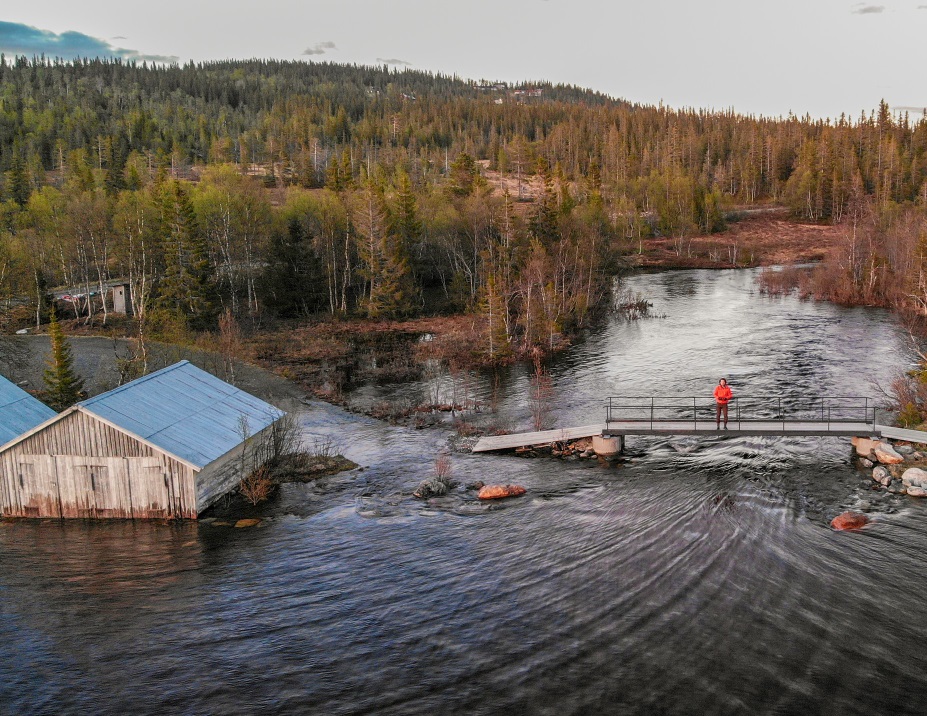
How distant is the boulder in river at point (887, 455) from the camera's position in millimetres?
33125

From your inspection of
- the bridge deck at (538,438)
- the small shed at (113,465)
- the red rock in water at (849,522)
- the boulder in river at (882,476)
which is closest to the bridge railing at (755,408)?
the bridge deck at (538,438)

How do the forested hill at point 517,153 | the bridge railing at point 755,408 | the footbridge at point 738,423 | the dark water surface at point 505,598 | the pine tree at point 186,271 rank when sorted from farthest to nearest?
the forested hill at point 517,153 → the pine tree at point 186,271 → the bridge railing at point 755,408 → the footbridge at point 738,423 → the dark water surface at point 505,598

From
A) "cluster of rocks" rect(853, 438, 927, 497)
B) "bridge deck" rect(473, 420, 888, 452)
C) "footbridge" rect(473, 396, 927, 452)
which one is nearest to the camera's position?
"cluster of rocks" rect(853, 438, 927, 497)

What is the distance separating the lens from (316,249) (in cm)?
8312

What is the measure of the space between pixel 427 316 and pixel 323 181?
8335cm

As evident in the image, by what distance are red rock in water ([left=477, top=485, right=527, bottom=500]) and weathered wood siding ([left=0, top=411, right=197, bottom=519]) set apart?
36.2 feet

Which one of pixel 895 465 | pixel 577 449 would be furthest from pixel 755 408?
pixel 577 449

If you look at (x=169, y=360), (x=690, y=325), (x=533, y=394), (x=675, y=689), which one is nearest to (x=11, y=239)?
(x=169, y=360)

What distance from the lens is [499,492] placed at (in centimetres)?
3203

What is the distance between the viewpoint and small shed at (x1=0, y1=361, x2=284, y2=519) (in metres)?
29.5

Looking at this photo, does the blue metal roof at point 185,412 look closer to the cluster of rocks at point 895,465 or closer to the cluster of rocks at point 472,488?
the cluster of rocks at point 472,488

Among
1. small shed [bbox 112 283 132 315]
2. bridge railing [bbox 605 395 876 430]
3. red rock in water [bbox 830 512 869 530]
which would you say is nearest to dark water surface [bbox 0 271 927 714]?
red rock in water [bbox 830 512 869 530]

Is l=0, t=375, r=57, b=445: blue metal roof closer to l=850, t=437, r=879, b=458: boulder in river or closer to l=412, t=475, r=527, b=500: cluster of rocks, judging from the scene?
l=412, t=475, r=527, b=500: cluster of rocks

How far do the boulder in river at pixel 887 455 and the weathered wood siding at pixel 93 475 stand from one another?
27685 mm
